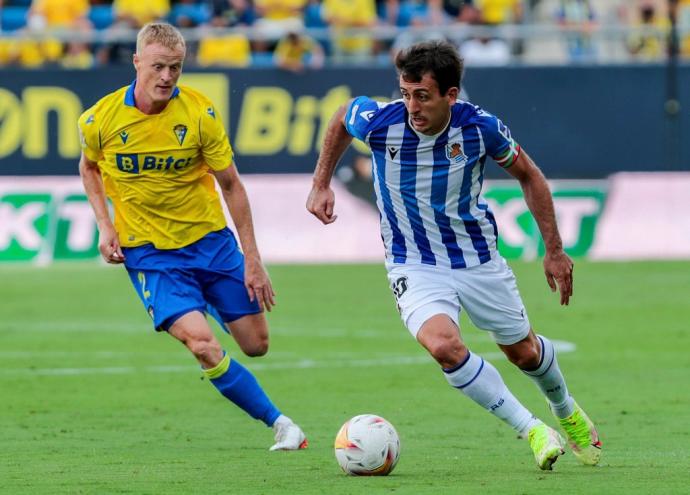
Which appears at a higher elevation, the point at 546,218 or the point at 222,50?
the point at 546,218

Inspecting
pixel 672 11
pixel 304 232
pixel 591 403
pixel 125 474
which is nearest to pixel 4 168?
pixel 304 232

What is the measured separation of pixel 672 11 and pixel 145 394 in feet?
43.5

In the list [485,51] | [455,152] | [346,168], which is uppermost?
[455,152]

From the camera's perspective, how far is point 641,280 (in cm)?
1856

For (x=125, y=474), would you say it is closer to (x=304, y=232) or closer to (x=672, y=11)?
(x=304, y=232)

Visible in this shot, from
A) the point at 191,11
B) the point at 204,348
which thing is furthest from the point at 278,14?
the point at 204,348

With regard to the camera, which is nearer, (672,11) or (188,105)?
(188,105)

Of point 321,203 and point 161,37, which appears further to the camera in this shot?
point 161,37

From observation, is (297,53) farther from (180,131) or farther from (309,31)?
(180,131)

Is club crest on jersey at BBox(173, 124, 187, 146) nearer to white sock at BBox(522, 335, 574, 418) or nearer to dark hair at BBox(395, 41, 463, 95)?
dark hair at BBox(395, 41, 463, 95)

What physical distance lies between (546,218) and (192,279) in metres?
2.23

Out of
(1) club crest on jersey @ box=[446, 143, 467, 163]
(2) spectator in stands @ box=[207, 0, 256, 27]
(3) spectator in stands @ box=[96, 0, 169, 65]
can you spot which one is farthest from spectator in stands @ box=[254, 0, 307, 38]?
(1) club crest on jersey @ box=[446, 143, 467, 163]

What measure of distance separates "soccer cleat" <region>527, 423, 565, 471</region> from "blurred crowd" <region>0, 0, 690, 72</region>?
14.0 metres

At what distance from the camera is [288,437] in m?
8.35
